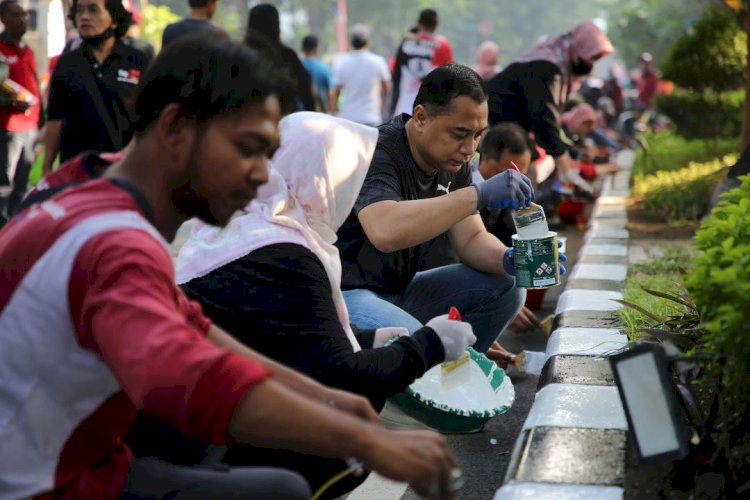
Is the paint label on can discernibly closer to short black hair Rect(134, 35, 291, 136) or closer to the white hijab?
the white hijab

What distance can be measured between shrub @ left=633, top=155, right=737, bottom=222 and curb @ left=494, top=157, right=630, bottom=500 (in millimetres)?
4111

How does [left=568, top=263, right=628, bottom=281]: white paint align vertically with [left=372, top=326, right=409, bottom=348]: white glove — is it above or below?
below

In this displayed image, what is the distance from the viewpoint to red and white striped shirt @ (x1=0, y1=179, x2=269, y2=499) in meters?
1.82

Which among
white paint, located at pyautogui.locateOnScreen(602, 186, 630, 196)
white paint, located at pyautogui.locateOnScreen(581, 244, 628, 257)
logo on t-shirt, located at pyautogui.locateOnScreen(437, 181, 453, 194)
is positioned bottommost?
white paint, located at pyautogui.locateOnScreen(602, 186, 630, 196)

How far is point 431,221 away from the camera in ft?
14.3

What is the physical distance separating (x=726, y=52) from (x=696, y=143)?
1794 mm

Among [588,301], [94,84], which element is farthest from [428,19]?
[588,301]

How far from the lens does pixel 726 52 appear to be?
13.3m

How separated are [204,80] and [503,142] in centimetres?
A: 456

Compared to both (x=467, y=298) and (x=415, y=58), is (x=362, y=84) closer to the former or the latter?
(x=415, y=58)

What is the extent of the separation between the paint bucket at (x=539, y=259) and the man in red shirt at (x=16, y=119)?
4719 millimetres

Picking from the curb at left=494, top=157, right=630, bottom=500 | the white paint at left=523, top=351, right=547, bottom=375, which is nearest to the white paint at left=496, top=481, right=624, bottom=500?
the curb at left=494, top=157, right=630, bottom=500

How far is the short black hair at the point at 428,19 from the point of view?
11680mm

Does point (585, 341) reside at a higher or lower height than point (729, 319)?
lower
